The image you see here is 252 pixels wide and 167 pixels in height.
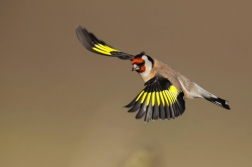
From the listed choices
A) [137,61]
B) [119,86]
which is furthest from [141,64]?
[119,86]

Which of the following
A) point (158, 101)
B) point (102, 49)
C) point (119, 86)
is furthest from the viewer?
point (119, 86)

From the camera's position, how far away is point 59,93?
122 centimetres

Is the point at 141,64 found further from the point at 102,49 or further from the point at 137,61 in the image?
the point at 102,49

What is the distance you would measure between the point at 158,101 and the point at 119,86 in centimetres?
49

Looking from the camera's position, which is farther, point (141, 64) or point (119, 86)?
point (119, 86)

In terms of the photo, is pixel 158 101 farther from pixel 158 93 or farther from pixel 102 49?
pixel 102 49

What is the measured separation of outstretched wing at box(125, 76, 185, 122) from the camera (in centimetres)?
71

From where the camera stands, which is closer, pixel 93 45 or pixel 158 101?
pixel 158 101

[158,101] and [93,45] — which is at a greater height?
[93,45]

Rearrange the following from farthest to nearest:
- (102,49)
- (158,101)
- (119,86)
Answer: (119,86), (102,49), (158,101)

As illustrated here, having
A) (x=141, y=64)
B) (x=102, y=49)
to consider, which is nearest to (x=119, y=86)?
(x=102, y=49)

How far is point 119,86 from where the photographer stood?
3.93 feet

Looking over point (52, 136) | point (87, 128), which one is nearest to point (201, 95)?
point (87, 128)

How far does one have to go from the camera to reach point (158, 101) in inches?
28.2
